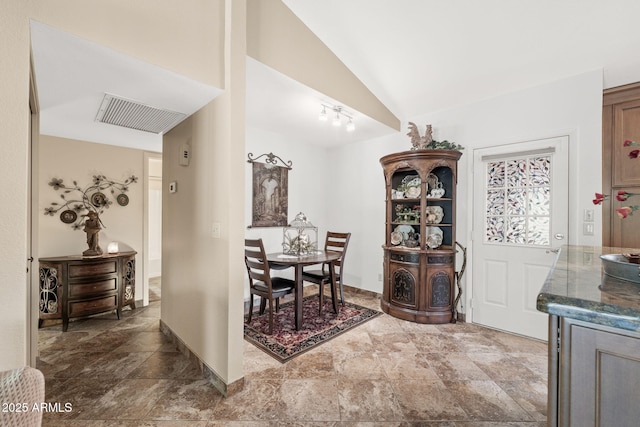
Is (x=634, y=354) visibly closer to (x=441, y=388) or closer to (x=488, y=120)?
(x=441, y=388)

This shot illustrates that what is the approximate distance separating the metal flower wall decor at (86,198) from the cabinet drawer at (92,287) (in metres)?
0.74

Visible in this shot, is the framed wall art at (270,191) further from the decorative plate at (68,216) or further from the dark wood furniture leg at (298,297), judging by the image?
the decorative plate at (68,216)

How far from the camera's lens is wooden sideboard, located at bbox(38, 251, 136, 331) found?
2930 mm

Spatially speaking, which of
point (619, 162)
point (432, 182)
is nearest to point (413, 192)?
point (432, 182)

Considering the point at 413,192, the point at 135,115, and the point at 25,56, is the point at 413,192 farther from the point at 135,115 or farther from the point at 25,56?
the point at 25,56

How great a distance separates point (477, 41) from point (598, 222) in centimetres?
194

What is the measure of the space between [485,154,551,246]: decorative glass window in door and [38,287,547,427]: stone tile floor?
3.44ft

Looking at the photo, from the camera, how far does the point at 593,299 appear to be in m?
0.77

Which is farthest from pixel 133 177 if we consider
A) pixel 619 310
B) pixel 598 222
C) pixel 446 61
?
pixel 598 222

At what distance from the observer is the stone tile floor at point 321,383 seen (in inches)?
66.1

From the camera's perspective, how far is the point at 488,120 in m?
3.02

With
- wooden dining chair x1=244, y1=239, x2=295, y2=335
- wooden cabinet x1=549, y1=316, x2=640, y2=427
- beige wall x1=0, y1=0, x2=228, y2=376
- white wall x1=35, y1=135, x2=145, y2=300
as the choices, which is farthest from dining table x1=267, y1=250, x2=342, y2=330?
wooden cabinet x1=549, y1=316, x2=640, y2=427

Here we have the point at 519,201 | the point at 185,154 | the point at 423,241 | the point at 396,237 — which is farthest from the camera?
the point at 396,237

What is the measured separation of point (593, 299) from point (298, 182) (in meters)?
3.86
